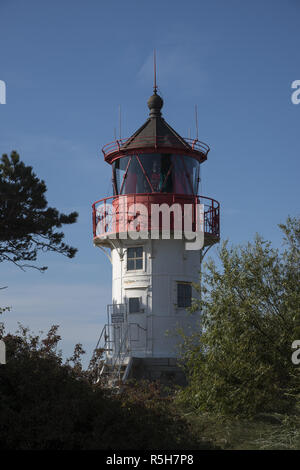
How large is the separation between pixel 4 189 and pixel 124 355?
Answer: 8408mm

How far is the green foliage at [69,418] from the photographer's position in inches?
530

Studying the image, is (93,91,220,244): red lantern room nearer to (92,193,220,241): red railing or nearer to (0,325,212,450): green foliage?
(92,193,220,241): red railing

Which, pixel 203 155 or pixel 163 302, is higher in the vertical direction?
pixel 203 155

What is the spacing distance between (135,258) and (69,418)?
45.5 ft

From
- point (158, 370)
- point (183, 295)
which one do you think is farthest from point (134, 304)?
point (158, 370)

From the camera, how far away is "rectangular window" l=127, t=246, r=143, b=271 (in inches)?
1080

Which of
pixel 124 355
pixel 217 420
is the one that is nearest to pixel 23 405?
pixel 217 420

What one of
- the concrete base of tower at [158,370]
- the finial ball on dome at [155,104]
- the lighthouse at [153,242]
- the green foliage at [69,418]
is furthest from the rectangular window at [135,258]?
the green foliage at [69,418]

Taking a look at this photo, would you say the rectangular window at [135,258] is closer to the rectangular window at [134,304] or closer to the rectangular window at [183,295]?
the rectangular window at [134,304]

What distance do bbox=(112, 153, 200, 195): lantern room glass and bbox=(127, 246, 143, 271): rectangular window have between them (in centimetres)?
239

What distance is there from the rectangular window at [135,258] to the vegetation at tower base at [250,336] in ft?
25.5

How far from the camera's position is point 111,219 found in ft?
90.3

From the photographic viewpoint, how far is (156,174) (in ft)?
89.5
